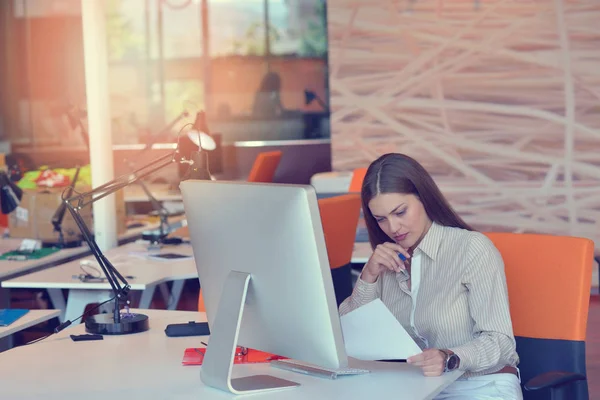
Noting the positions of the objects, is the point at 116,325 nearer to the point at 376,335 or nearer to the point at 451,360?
the point at 376,335

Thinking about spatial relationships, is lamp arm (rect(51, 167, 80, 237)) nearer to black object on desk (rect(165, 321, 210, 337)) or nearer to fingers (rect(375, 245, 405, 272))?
black object on desk (rect(165, 321, 210, 337))

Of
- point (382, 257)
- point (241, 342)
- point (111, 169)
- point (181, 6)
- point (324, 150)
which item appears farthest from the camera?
point (181, 6)

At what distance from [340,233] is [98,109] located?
1.54m

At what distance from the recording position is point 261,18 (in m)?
8.41

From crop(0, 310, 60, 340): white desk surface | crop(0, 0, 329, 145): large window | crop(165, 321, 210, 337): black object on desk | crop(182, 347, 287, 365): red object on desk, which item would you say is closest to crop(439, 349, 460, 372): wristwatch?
crop(182, 347, 287, 365): red object on desk

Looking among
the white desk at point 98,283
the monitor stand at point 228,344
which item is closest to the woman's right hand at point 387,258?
the monitor stand at point 228,344

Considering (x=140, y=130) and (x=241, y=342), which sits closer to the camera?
(x=241, y=342)

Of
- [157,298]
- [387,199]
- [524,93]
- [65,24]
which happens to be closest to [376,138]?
[524,93]

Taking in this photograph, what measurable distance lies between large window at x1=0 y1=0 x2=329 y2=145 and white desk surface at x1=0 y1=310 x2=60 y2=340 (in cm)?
511

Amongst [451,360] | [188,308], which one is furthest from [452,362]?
[188,308]

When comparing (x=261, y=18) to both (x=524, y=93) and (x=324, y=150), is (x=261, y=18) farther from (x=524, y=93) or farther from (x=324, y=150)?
(x=524, y=93)

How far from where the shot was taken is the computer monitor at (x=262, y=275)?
71.0 inches

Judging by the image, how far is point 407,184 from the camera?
2393 mm

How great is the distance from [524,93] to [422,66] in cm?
74
